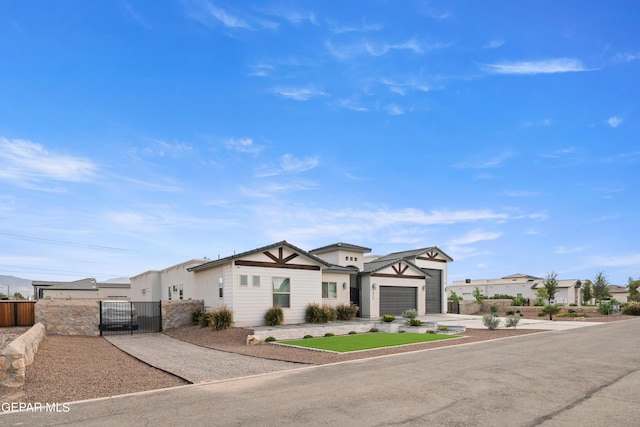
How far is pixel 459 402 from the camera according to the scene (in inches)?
308

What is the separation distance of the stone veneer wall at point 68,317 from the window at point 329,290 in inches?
506

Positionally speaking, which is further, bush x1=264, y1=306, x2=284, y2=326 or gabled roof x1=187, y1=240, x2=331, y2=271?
bush x1=264, y1=306, x2=284, y2=326

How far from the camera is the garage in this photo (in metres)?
33.1

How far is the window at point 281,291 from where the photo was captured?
23688 millimetres

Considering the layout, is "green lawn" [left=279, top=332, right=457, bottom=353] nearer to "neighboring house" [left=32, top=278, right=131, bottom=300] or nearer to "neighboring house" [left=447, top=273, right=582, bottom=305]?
"neighboring house" [left=32, top=278, right=131, bottom=300]

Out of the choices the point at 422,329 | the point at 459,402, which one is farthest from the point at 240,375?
the point at 422,329

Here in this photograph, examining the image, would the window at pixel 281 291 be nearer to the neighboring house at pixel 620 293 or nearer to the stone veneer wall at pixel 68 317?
the stone veneer wall at pixel 68 317

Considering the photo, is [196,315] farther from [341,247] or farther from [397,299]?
[397,299]

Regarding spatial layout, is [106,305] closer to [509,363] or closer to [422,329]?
[422,329]

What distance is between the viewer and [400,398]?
320 inches

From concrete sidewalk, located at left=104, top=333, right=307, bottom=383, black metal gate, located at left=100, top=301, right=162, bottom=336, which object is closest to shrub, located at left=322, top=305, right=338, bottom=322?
concrete sidewalk, located at left=104, top=333, right=307, bottom=383

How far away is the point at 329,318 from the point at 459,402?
17762mm

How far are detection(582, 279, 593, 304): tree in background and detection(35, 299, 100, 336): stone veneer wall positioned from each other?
196ft

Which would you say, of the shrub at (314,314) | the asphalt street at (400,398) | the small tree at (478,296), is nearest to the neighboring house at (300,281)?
the shrub at (314,314)
